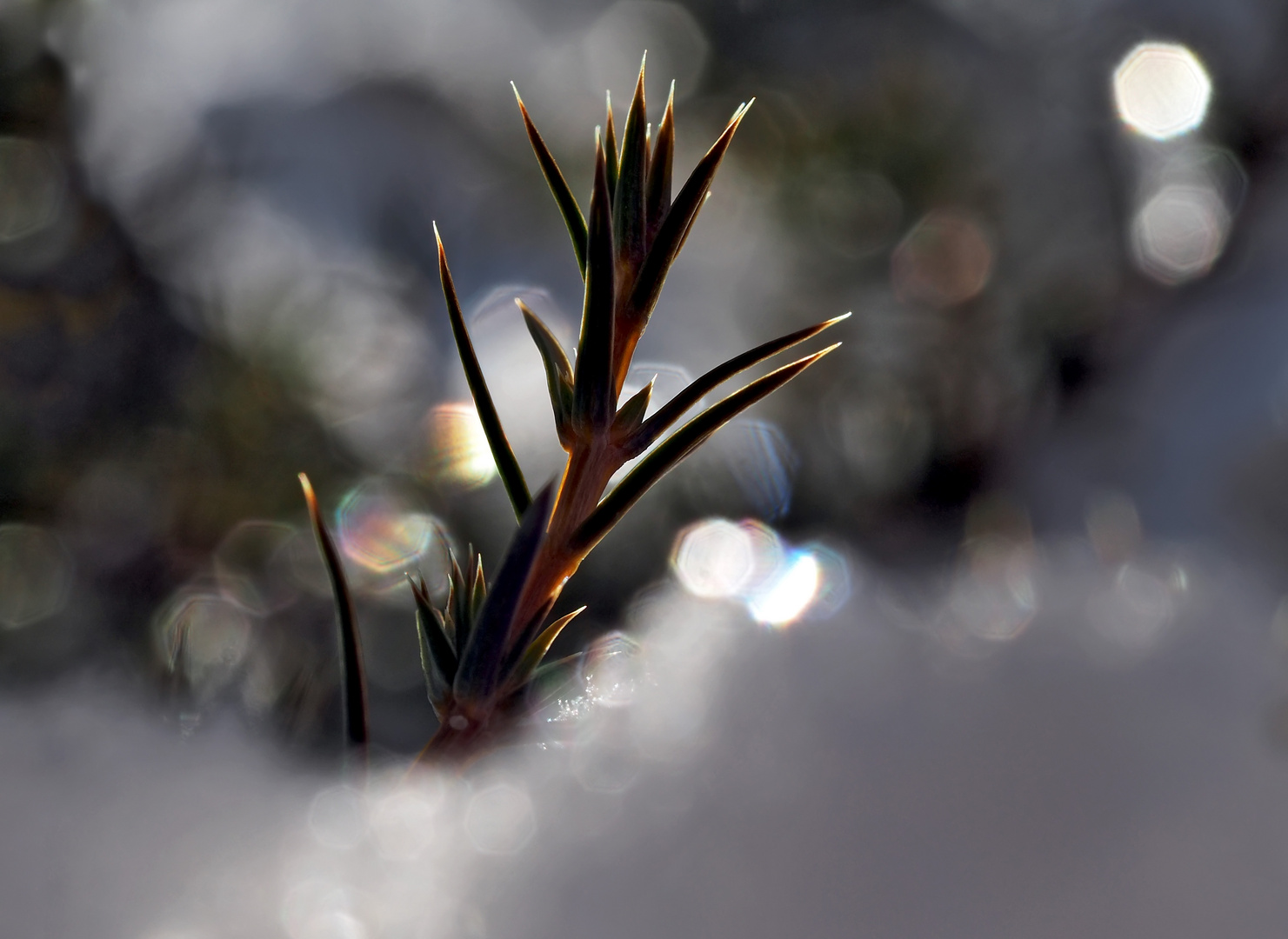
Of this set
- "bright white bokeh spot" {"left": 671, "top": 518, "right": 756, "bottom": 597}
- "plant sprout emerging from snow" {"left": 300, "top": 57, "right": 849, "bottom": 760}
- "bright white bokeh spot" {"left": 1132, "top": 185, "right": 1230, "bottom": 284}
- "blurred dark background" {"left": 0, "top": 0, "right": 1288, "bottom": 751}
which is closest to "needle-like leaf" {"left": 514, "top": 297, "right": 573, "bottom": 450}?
"plant sprout emerging from snow" {"left": 300, "top": 57, "right": 849, "bottom": 760}

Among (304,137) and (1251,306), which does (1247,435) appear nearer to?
(1251,306)

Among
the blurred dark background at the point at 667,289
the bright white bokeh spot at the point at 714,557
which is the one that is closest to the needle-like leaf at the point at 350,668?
the bright white bokeh spot at the point at 714,557

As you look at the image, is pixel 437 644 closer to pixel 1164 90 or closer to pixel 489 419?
pixel 489 419

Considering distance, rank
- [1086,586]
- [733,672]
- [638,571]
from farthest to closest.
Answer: [638,571]
[1086,586]
[733,672]

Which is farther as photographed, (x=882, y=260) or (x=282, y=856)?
(x=882, y=260)

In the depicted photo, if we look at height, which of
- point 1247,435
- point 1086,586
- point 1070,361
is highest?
point 1070,361

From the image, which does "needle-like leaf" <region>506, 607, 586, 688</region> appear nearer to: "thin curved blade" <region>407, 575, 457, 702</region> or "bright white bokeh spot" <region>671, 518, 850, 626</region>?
"thin curved blade" <region>407, 575, 457, 702</region>

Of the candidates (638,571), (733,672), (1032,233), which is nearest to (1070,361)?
(1032,233)
